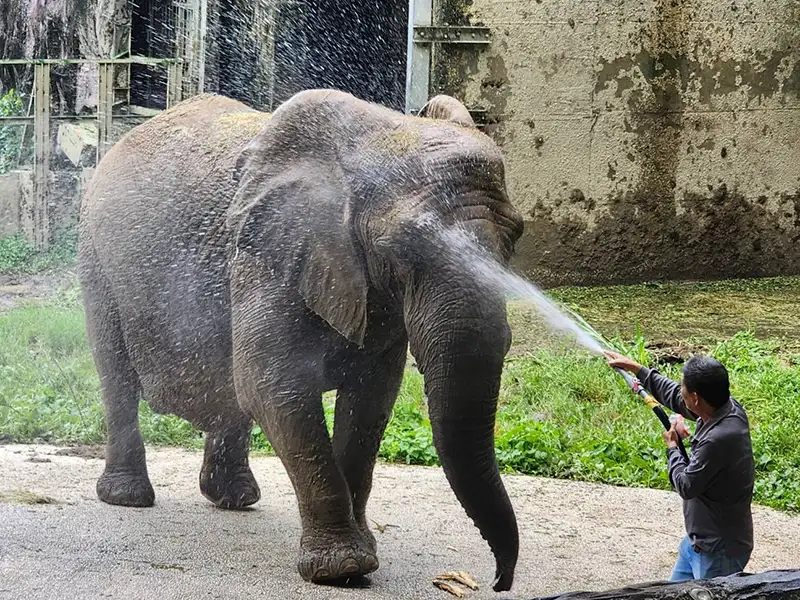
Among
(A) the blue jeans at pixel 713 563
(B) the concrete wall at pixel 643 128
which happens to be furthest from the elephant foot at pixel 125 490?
(B) the concrete wall at pixel 643 128

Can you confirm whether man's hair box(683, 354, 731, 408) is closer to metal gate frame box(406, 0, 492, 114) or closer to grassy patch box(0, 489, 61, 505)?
grassy patch box(0, 489, 61, 505)

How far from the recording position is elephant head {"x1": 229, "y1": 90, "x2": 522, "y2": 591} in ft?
14.2

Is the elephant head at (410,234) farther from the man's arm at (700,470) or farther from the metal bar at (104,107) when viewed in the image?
the metal bar at (104,107)

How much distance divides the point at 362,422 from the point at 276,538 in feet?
2.56

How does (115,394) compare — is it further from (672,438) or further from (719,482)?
(719,482)

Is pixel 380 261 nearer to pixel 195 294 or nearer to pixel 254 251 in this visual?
pixel 254 251

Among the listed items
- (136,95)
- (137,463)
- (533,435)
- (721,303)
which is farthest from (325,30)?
(137,463)

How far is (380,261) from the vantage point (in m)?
4.65

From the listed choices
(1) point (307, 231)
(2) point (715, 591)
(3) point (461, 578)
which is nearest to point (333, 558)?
(3) point (461, 578)

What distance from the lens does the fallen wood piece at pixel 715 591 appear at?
3.54m

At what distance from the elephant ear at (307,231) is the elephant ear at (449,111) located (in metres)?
0.49

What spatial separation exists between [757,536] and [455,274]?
279 centimetres

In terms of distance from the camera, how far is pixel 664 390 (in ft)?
16.3

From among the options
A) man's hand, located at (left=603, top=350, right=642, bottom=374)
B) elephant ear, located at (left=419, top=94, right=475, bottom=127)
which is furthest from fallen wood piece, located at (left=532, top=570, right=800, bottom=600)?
elephant ear, located at (left=419, top=94, right=475, bottom=127)
